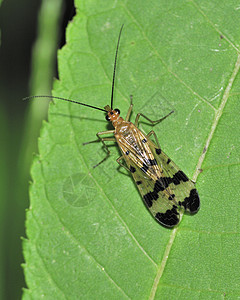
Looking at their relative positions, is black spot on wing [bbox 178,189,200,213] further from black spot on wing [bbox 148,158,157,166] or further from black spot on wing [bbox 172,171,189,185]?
black spot on wing [bbox 148,158,157,166]

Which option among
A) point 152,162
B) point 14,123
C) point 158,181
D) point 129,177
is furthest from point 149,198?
point 14,123

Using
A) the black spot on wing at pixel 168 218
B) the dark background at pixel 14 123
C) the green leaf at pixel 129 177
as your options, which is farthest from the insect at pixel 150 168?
the dark background at pixel 14 123

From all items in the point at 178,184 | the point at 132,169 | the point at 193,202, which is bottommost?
the point at 178,184

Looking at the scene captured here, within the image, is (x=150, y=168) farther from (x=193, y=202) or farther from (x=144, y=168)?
(x=193, y=202)

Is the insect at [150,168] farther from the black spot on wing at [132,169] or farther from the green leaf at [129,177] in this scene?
the green leaf at [129,177]

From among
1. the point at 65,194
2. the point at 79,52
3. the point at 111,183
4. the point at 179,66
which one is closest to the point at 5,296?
the point at 65,194

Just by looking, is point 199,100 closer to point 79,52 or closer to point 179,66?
point 179,66

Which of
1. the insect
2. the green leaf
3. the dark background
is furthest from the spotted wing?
the dark background

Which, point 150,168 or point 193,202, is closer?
point 193,202
